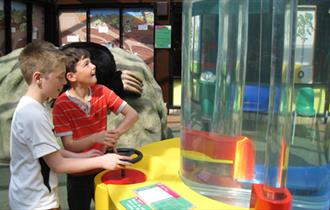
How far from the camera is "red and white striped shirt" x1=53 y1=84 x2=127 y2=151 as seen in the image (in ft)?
4.89

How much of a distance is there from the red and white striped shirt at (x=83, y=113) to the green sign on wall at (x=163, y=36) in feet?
13.6

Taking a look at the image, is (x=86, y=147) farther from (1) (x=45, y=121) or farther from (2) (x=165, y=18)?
(2) (x=165, y=18)

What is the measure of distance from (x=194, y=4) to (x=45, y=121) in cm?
63

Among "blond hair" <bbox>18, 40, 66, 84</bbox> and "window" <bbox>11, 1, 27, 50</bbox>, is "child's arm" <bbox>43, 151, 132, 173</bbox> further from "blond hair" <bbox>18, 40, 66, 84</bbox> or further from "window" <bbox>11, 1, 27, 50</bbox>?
"window" <bbox>11, 1, 27, 50</bbox>

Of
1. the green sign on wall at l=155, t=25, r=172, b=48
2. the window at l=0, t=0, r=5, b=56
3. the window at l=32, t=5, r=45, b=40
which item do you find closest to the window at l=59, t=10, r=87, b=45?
the window at l=32, t=5, r=45, b=40

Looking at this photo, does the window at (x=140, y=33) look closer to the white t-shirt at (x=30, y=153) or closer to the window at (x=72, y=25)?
the window at (x=72, y=25)

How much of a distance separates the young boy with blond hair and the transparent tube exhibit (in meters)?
0.27

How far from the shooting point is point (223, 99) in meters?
1.16

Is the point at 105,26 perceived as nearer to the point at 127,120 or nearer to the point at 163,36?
the point at 163,36

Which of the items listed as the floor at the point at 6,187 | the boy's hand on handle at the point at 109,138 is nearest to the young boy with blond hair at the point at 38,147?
the boy's hand on handle at the point at 109,138

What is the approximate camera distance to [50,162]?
1.15 meters

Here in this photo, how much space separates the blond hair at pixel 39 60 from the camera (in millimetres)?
1169

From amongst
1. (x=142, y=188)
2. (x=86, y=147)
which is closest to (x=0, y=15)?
(x=86, y=147)

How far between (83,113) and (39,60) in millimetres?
417
